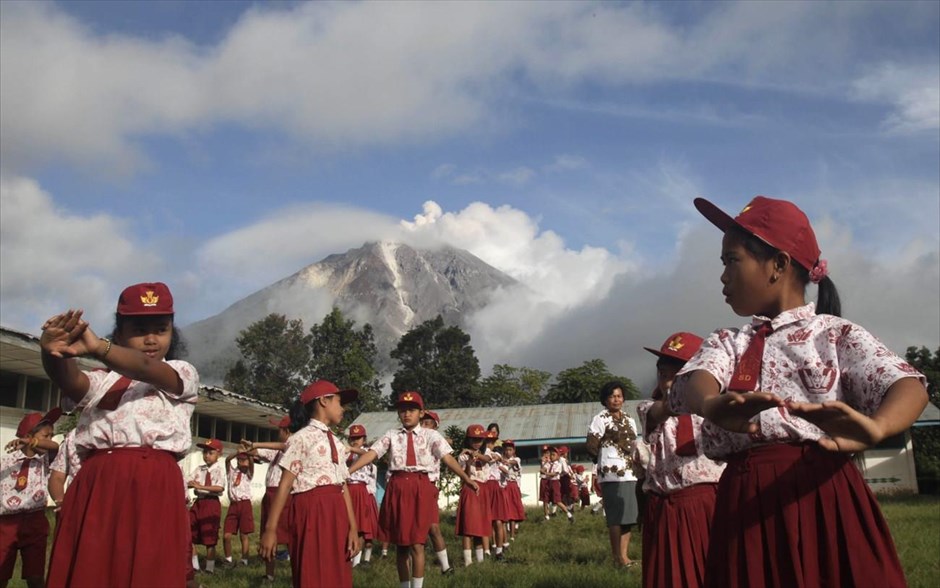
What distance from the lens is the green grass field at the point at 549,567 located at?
8.19 m

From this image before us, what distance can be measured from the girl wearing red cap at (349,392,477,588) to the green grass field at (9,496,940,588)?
1.82 ft

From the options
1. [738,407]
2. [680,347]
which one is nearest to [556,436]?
[680,347]

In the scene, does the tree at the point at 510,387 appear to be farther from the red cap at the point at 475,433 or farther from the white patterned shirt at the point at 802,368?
the white patterned shirt at the point at 802,368

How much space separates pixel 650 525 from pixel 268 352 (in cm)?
5757

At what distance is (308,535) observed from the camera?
6.03 metres

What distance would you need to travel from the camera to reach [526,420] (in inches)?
1375

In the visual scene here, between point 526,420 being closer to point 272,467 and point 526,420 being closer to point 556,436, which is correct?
point 556,436

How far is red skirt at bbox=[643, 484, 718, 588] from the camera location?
15.9ft

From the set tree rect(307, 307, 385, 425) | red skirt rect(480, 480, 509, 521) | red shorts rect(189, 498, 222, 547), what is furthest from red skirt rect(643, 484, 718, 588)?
tree rect(307, 307, 385, 425)

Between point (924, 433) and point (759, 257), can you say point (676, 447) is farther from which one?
point (924, 433)

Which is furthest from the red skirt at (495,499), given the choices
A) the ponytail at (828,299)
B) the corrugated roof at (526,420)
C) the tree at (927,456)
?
the tree at (927,456)

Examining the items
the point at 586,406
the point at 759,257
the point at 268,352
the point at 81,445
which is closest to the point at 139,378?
the point at 81,445

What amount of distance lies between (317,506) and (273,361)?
184 ft

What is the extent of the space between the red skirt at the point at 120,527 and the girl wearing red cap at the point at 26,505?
3714mm
